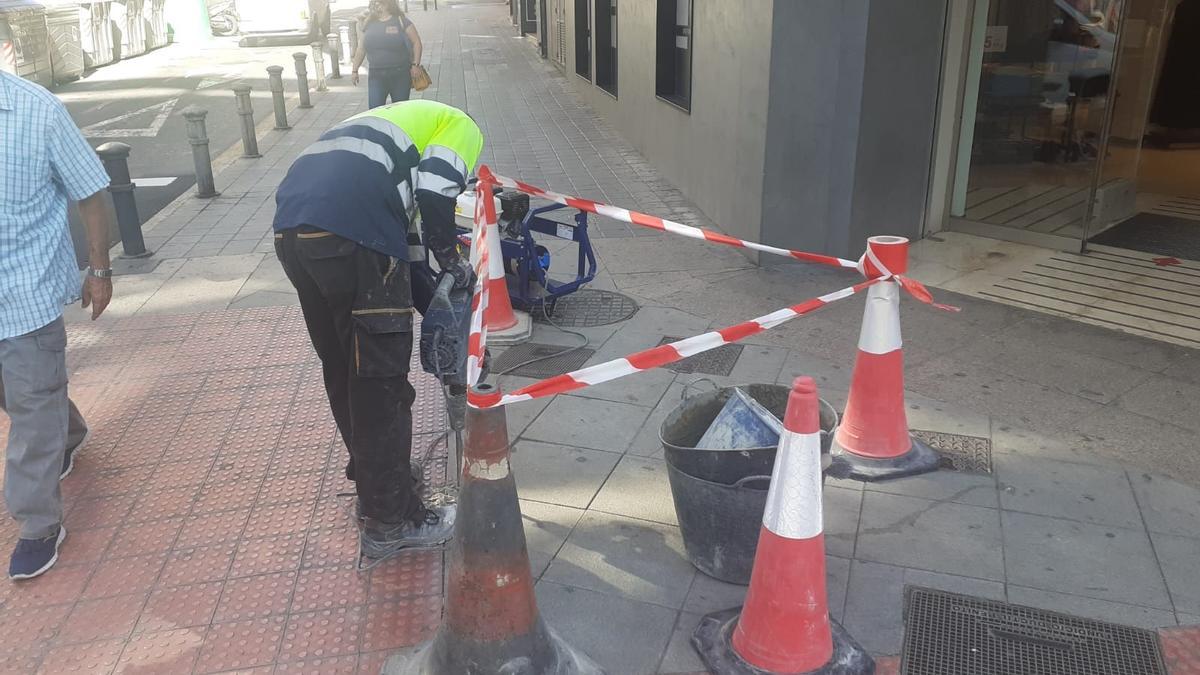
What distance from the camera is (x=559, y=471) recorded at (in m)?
4.30

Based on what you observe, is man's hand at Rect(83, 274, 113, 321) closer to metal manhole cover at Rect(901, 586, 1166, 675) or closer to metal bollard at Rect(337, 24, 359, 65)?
metal manhole cover at Rect(901, 586, 1166, 675)

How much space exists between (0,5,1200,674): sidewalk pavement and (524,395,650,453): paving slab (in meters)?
0.02

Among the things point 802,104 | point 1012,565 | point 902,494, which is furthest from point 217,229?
point 1012,565

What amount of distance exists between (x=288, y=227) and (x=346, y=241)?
20 cm

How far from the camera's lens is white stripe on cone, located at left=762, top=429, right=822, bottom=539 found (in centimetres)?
283

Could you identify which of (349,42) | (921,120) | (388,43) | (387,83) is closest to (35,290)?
(921,120)

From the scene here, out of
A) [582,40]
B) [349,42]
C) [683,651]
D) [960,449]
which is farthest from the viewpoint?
[349,42]

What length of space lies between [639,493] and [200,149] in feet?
23.5

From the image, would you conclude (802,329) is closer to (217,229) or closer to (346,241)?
(346,241)

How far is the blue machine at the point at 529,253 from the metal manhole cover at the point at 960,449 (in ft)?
8.17

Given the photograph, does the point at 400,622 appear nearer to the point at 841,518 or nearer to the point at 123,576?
the point at 123,576

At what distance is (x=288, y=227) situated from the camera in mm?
3217

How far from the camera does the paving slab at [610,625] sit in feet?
10.2

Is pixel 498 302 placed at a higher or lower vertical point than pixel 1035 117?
lower
